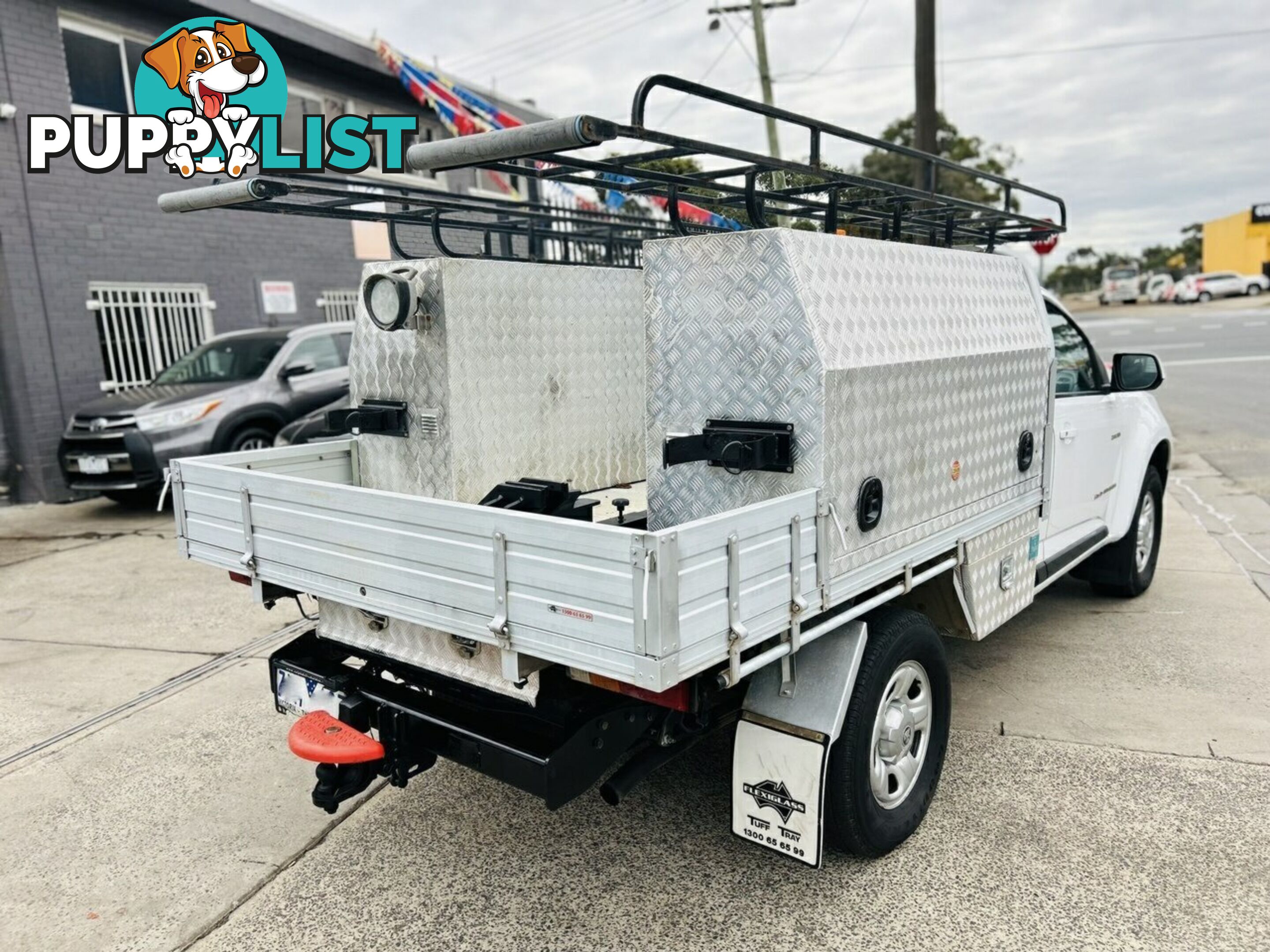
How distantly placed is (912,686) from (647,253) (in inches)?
66.6

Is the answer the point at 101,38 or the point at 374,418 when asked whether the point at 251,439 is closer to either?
the point at 101,38

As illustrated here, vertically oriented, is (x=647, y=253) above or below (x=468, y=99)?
below

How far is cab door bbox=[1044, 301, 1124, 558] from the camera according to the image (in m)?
4.37

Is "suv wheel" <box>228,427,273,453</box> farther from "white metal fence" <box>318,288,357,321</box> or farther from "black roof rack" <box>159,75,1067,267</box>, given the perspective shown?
"black roof rack" <box>159,75,1067,267</box>

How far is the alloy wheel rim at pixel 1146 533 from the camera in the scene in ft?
17.9

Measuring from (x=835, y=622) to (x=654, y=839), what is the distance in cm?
110

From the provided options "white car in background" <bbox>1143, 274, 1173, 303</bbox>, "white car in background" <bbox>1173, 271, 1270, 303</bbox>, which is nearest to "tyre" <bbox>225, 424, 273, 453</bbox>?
"white car in background" <bbox>1173, 271, 1270, 303</bbox>

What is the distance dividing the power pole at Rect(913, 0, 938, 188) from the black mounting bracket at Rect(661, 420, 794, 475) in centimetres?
1040

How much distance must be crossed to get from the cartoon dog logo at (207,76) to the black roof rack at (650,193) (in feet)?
24.7

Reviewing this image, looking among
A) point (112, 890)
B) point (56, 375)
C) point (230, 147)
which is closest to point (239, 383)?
point (56, 375)

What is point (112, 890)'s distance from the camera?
307 cm

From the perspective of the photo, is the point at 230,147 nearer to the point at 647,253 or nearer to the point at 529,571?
the point at 647,253

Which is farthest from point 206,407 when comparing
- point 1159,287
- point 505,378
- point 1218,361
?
point 1159,287

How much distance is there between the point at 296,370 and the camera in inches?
379
